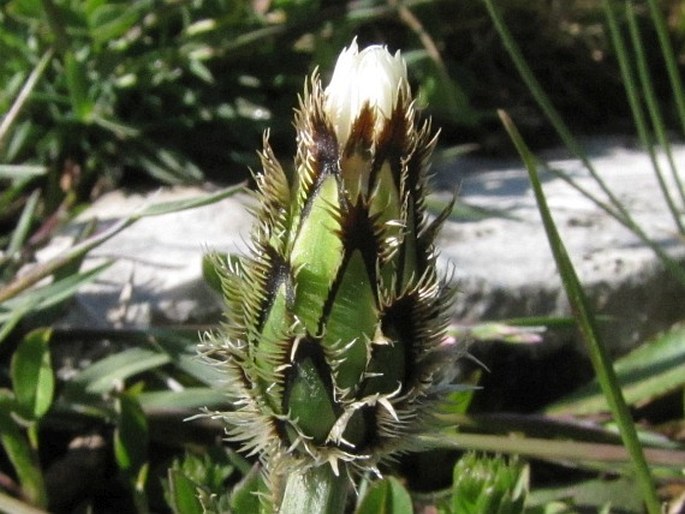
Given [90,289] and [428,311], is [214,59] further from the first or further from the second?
[428,311]

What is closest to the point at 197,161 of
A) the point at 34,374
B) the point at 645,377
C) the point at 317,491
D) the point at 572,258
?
the point at 572,258

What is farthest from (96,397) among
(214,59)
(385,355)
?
(214,59)

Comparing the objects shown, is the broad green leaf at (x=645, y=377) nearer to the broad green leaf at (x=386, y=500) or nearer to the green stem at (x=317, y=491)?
the broad green leaf at (x=386, y=500)

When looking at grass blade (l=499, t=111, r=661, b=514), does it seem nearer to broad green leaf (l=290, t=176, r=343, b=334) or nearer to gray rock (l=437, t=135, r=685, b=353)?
broad green leaf (l=290, t=176, r=343, b=334)

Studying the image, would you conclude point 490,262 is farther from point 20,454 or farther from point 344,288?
point 344,288

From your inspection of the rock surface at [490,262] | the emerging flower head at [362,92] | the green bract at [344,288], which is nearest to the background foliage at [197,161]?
the rock surface at [490,262]

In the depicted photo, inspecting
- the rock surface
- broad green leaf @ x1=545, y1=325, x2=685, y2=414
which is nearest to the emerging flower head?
the rock surface
